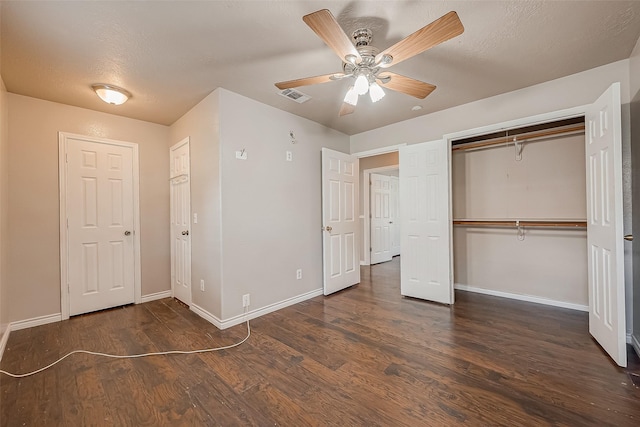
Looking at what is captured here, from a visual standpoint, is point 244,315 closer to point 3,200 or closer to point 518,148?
point 3,200

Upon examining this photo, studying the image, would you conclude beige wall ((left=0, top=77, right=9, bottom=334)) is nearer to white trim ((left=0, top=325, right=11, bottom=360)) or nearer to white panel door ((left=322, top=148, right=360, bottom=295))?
white trim ((left=0, top=325, right=11, bottom=360))

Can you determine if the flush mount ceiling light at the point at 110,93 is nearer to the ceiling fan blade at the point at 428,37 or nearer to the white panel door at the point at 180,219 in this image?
the white panel door at the point at 180,219

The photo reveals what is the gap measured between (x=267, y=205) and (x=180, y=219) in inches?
52.0

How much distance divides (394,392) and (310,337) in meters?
0.97

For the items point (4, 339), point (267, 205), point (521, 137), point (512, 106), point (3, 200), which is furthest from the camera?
point (521, 137)

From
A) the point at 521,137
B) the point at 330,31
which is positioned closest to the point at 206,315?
the point at 330,31

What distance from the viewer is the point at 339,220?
3.99 meters

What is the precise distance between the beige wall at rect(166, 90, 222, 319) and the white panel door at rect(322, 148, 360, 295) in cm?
148

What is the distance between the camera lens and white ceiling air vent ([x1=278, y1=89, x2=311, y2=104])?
286cm

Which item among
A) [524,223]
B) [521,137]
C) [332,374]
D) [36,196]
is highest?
[521,137]

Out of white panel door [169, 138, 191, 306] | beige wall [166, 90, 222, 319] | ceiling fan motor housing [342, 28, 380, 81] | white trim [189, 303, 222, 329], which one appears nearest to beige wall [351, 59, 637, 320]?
ceiling fan motor housing [342, 28, 380, 81]

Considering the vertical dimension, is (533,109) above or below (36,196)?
above

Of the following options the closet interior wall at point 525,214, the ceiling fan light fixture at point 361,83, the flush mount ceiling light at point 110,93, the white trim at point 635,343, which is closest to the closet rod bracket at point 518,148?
the closet interior wall at point 525,214

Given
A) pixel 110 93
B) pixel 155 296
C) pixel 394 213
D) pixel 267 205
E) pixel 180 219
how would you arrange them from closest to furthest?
pixel 110 93 → pixel 267 205 → pixel 180 219 → pixel 155 296 → pixel 394 213
